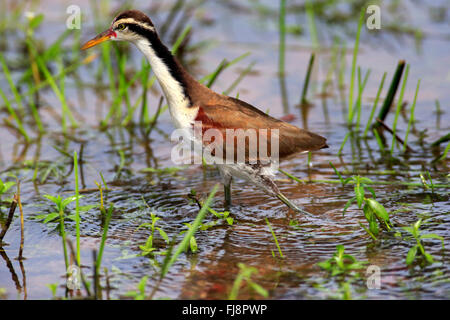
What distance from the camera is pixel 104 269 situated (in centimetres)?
393

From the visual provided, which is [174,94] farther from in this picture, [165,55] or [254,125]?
[254,125]

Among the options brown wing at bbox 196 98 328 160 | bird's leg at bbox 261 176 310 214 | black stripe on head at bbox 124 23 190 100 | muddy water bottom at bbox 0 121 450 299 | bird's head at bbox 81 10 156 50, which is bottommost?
muddy water bottom at bbox 0 121 450 299

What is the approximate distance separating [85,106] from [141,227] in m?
3.21

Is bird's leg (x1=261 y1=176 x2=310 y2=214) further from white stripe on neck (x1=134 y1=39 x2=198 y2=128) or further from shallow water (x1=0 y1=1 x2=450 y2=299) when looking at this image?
white stripe on neck (x1=134 y1=39 x2=198 y2=128)

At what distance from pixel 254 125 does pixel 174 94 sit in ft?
1.96

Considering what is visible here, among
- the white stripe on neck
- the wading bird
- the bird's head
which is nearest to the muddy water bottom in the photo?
the wading bird

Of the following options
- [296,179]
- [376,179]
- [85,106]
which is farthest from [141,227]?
[85,106]

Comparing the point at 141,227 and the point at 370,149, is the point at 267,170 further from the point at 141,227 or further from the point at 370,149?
the point at 370,149

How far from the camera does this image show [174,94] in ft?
16.2

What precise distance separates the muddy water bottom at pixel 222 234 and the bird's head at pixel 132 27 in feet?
3.96

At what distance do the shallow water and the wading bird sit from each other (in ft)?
1.05

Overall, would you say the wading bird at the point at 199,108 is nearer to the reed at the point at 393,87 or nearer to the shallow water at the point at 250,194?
the shallow water at the point at 250,194

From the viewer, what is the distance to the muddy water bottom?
391cm

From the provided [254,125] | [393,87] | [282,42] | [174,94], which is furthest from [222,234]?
[282,42]
